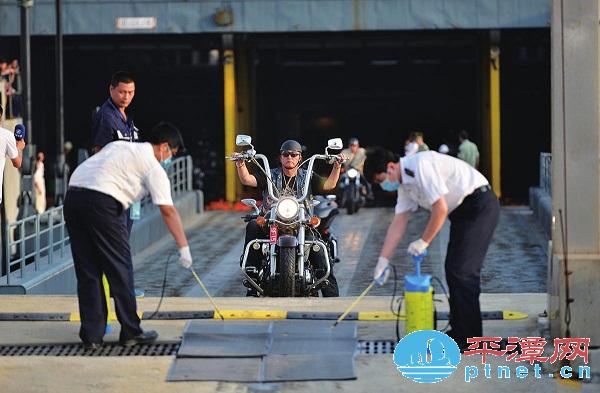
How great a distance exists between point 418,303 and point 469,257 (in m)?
0.50

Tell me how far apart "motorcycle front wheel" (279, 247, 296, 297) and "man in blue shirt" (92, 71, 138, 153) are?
2.10 m

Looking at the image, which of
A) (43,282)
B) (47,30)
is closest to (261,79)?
(47,30)

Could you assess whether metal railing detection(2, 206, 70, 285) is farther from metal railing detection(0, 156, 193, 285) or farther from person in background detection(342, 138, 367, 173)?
person in background detection(342, 138, 367, 173)

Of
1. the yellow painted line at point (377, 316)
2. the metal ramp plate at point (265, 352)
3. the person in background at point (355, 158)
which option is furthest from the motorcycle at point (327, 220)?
the person in background at point (355, 158)

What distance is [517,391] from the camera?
394 inches

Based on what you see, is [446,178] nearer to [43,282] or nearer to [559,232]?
[559,232]

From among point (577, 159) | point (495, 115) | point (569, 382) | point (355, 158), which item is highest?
point (495, 115)

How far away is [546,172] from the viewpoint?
98.1 ft

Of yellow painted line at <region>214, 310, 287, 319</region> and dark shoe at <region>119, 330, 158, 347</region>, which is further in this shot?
yellow painted line at <region>214, 310, 287, 319</region>

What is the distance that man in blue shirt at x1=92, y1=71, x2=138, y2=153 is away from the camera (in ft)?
42.5

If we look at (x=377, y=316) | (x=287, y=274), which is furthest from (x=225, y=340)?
(x=287, y=274)

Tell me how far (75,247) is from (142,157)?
35.2 inches

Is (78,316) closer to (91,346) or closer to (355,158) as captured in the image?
(91,346)

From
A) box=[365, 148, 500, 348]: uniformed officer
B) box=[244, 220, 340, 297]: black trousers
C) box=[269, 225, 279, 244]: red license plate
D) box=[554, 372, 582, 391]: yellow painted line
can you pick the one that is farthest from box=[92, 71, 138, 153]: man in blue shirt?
box=[554, 372, 582, 391]: yellow painted line
